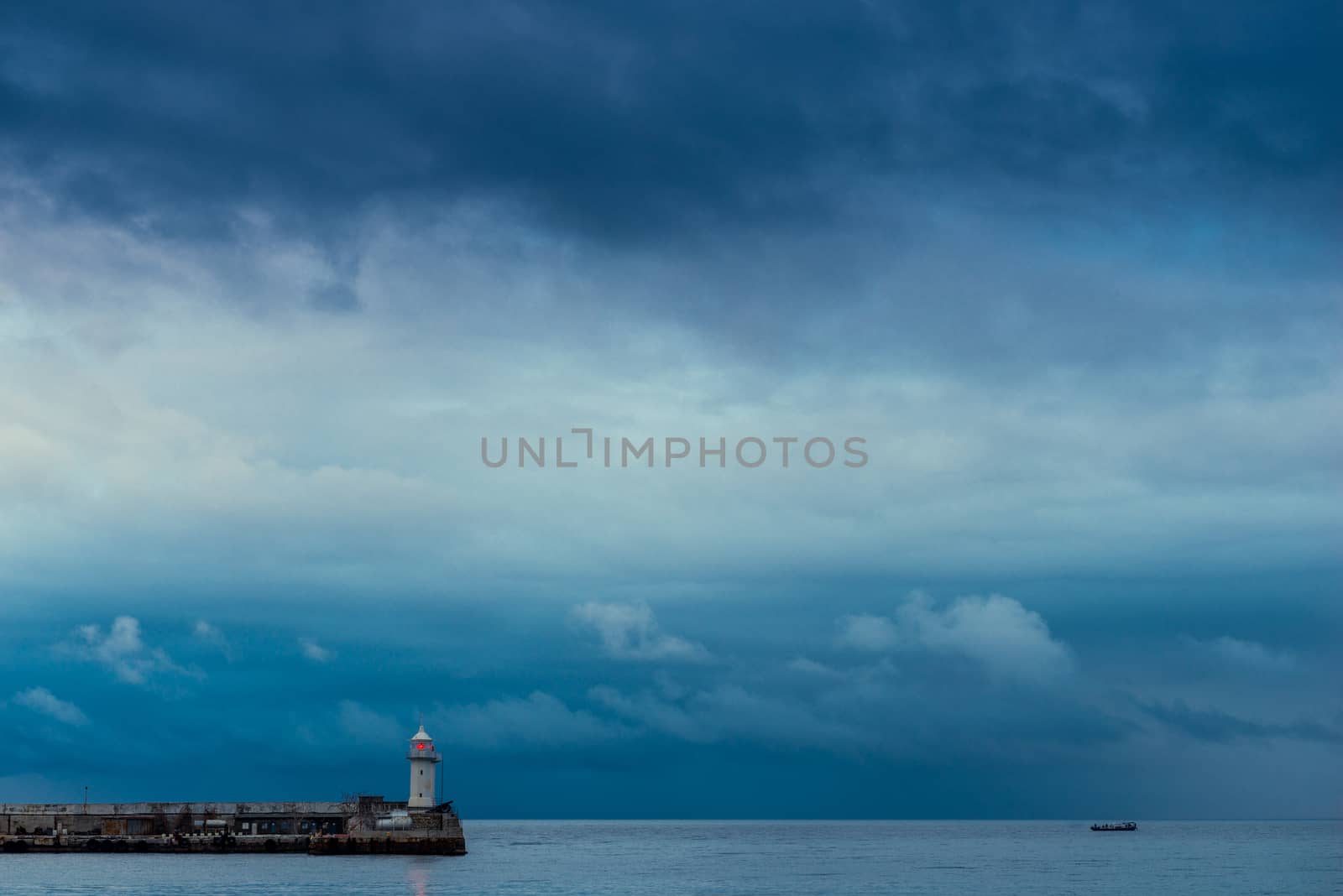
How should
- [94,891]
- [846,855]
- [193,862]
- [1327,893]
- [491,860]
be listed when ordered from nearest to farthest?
[94,891] → [1327,893] → [193,862] → [491,860] → [846,855]

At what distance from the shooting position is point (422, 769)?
430 feet

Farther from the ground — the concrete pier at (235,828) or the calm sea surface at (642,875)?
the concrete pier at (235,828)

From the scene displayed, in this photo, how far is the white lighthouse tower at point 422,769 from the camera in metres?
131

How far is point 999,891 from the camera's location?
4764 inches

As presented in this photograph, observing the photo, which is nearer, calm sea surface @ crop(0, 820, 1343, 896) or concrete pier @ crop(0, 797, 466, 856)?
calm sea surface @ crop(0, 820, 1343, 896)

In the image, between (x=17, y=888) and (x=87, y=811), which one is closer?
(x=17, y=888)

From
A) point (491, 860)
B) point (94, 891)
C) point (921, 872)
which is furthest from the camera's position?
point (491, 860)

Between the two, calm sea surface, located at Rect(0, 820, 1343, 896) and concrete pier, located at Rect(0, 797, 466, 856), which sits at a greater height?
concrete pier, located at Rect(0, 797, 466, 856)

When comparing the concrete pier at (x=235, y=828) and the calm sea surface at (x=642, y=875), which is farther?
the concrete pier at (x=235, y=828)

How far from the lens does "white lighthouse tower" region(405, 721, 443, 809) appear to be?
130625 millimetres

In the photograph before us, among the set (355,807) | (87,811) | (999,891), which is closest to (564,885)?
(355,807)

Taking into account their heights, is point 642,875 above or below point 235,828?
below

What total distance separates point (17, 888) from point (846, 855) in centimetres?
11125

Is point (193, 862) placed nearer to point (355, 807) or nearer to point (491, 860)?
point (355, 807)
